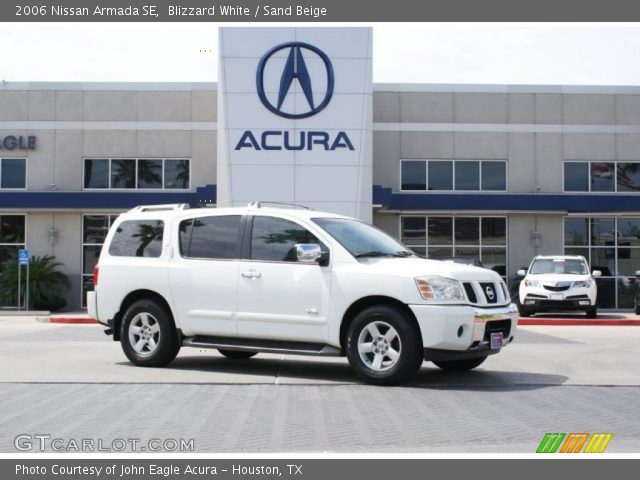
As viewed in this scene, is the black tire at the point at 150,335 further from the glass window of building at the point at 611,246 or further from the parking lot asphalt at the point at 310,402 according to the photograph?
the glass window of building at the point at 611,246

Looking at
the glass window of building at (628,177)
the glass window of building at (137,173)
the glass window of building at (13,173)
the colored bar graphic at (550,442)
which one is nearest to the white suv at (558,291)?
the glass window of building at (628,177)

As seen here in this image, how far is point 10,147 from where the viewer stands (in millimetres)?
32344

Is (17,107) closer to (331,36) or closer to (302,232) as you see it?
(331,36)

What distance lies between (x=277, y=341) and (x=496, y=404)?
293 centimetres

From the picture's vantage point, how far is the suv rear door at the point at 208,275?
36.3 ft

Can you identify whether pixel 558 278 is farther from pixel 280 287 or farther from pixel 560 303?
pixel 280 287

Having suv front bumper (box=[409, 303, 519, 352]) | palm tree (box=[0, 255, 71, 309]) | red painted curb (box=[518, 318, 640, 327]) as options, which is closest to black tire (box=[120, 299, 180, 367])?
suv front bumper (box=[409, 303, 519, 352])

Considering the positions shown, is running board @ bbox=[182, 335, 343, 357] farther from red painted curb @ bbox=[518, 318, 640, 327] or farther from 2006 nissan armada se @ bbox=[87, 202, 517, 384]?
red painted curb @ bbox=[518, 318, 640, 327]

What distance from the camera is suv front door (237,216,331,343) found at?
10531 mm

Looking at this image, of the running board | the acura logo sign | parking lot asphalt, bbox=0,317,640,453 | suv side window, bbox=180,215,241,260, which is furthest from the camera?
the acura logo sign

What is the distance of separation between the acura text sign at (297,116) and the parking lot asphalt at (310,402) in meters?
16.7

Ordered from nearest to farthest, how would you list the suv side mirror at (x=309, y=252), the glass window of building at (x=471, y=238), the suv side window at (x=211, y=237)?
the suv side mirror at (x=309, y=252) < the suv side window at (x=211, y=237) < the glass window of building at (x=471, y=238)

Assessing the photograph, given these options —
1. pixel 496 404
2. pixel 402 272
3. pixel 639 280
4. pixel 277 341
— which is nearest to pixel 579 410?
pixel 496 404

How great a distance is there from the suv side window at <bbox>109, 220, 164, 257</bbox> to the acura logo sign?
18352 millimetres
